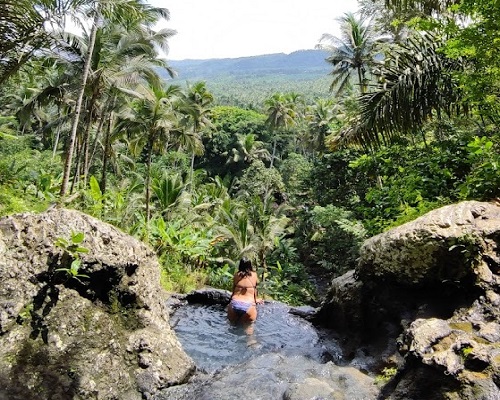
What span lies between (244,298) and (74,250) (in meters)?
4.67

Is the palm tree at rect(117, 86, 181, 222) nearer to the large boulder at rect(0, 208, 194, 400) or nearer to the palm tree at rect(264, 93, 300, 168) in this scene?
the large boulder at rect(0, 208, 194, 400)

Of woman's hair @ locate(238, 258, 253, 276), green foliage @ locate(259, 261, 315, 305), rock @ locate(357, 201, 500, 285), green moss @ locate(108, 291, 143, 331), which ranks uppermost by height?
rock @ locate(357, 201, 500, 285)

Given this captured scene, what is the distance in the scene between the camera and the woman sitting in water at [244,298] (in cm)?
887

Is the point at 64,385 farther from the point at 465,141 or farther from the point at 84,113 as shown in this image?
the point at 84,113

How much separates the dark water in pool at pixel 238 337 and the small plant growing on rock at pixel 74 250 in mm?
2332

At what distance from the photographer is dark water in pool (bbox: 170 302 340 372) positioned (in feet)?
23.2

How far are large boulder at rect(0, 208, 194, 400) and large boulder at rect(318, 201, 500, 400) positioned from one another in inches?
108

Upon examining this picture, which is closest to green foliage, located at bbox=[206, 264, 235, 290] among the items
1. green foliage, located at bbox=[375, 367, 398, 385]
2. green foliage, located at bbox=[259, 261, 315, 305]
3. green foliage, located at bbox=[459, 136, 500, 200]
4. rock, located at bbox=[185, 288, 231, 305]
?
green foliage, located at bbox=[259, 261, 315, 305]

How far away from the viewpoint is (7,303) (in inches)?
180

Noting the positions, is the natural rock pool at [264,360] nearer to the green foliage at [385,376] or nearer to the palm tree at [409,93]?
the green foliage at [385,376]

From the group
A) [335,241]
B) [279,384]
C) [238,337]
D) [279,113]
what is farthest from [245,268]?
[279,113]

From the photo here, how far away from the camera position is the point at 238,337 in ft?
26.9

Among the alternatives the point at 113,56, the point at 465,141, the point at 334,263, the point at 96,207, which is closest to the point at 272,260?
the point at 334,263

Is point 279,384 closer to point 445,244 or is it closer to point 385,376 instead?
point 385,376
